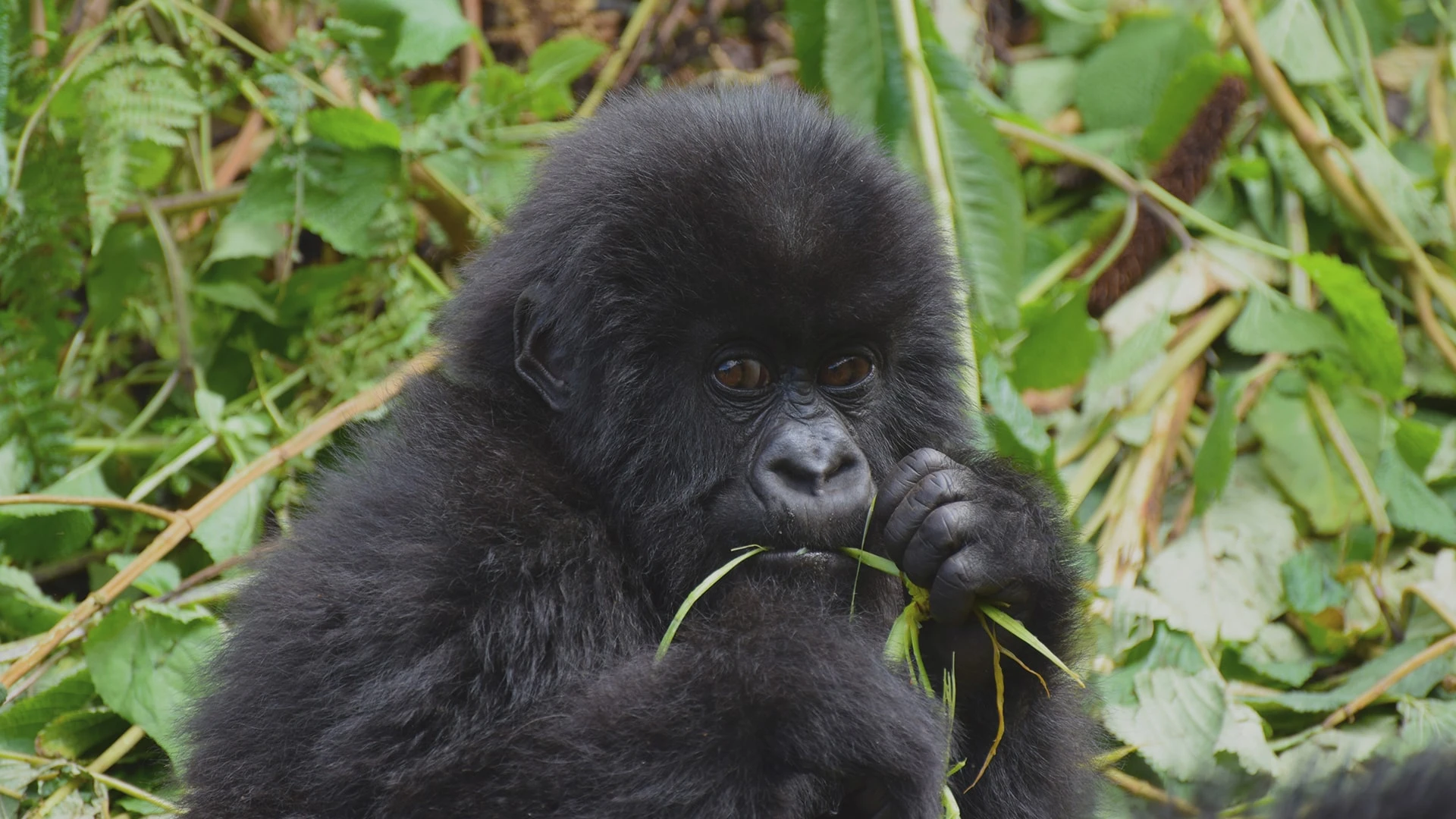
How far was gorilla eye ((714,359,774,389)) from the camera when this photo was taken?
8.55ft

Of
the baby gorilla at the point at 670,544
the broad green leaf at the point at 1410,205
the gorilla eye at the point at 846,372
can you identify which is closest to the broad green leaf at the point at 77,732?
the baby gorilla at the point at 670,544

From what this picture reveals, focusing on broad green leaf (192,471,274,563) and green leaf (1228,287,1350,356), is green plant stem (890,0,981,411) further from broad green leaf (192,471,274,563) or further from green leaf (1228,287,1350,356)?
broad green leaf (192,471,274,563)

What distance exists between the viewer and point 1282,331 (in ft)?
14.2

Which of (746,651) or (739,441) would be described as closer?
(746,651)

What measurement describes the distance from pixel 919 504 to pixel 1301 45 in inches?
129

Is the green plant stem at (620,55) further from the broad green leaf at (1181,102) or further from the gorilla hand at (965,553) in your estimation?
the gorilla hand at (965,553)

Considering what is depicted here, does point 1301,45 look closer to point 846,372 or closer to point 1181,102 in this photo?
point 1181,102

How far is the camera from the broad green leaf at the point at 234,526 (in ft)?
11.5

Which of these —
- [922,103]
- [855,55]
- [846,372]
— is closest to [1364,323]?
[922,103]

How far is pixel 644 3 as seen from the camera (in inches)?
210

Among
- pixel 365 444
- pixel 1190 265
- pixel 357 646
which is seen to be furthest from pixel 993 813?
pixel 1190 265

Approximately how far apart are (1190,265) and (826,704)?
288cm

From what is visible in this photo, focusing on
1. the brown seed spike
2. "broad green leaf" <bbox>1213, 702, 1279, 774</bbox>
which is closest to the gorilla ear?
"broad green leaf" <bbox>1213, 702, 1279, 774</bbox>

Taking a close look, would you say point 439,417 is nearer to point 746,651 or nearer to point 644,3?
point 746,651
